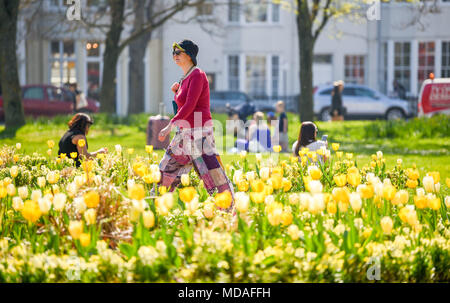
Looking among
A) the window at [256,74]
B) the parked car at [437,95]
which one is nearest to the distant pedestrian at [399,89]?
the window at [256,74]

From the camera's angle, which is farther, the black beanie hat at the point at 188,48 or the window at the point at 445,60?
the window at the point at 445,60

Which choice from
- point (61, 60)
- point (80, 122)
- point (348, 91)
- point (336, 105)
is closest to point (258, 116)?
point (80, 122)

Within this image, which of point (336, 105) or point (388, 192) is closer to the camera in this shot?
point (388, 192)

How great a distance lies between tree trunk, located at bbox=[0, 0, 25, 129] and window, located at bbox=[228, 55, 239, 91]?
18.6m

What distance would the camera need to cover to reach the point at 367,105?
2850 cm

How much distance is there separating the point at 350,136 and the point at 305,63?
10.2ft

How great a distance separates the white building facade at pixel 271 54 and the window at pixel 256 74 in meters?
0.05

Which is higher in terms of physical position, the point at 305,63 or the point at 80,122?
the point at 305,63

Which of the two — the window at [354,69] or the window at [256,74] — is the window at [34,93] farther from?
the window at [354,69]

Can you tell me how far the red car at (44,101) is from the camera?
2617 cm

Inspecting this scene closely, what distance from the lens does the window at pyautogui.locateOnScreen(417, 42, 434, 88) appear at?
34.9 metres

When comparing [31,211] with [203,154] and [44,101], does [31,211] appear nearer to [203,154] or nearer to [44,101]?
[203,154]
